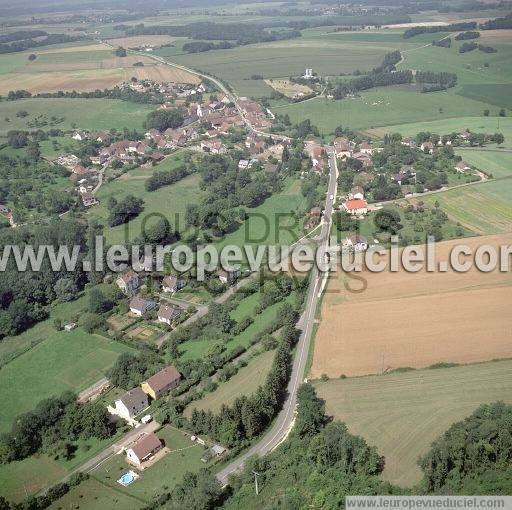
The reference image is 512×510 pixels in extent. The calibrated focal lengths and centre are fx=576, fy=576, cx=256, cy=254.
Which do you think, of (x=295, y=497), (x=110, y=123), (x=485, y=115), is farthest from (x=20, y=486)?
(x=485, y=115)

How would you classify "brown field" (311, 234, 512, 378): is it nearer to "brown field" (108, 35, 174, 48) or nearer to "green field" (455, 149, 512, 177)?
"green field" (455, 149, 512, 177)

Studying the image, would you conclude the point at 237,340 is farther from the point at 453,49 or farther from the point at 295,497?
the point at 453,49

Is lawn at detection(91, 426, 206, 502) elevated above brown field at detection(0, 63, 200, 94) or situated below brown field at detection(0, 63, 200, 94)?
below

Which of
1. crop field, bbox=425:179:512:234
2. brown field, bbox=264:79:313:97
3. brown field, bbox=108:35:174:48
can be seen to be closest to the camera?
crop field, bbox=425:179:512:234

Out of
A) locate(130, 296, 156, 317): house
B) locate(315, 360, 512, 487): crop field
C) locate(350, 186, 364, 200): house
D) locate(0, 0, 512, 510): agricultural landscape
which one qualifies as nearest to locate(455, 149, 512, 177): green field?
locate(0, 0, 512, 510): agricultural landscape

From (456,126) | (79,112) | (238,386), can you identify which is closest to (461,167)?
(456,126)
